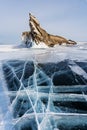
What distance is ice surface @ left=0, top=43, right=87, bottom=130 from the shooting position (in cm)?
333

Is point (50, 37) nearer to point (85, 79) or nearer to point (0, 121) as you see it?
point (85, 79)

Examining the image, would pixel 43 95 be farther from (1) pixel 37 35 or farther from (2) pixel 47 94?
(1) pixel 37 35

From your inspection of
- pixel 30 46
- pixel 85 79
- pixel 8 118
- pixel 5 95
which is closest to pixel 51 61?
pixel 85 79

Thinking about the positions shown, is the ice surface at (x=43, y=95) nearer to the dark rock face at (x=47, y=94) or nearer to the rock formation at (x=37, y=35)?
the dark rock face at (x=47, y=94)

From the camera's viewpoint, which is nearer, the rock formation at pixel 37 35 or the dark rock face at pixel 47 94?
the dark rock face at pixel 47 94

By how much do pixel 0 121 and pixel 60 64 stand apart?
174 cm

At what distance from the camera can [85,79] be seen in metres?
4.18

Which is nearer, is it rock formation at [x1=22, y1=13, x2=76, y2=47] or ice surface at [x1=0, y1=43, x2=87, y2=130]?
ice surface at [x1=0, y1=43, x2=87, y2=130]

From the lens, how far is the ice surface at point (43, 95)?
10.9 feet

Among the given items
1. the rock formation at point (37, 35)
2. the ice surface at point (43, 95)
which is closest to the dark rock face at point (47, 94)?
the ice surface at point (43, 95)

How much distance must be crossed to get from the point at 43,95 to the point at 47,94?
1.9 inches

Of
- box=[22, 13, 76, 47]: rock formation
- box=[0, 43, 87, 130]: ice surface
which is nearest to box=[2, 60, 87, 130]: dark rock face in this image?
box=[0, 43, 87, 130]: ice surface

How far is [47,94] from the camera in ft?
12.7

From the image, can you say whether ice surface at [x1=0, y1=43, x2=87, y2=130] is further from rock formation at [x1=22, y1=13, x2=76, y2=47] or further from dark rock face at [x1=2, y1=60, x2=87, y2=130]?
rock formation at [x1=22, y1=13, x2=76, y2=47]
